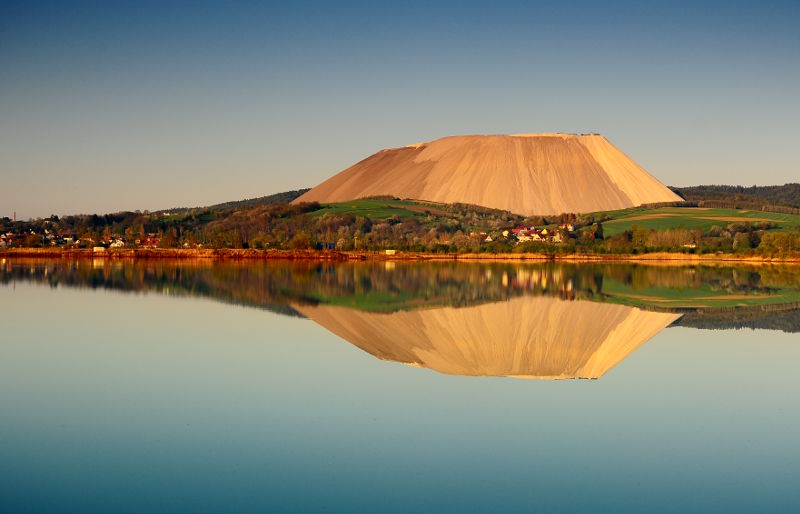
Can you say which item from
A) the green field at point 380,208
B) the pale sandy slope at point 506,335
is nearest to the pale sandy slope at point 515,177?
the green field at point 380,208

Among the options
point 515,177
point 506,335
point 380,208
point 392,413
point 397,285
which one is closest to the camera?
point 392,413

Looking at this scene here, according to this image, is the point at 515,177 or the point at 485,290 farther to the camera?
the point at 515,177

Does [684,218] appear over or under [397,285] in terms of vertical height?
over

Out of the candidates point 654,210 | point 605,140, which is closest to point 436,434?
point 654,210

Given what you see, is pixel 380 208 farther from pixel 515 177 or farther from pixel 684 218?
pixel 684 218

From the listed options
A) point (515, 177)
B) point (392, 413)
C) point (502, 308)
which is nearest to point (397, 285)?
point (502, 308)

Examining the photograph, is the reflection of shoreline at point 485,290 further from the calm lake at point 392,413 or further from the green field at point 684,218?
the green field at point 684,218

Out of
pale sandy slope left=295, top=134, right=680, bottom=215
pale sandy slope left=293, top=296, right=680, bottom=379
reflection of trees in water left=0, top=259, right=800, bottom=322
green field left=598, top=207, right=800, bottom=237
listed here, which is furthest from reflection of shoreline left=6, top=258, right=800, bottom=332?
pale sandy slope left=295, top=134, right=680, bottom=215
